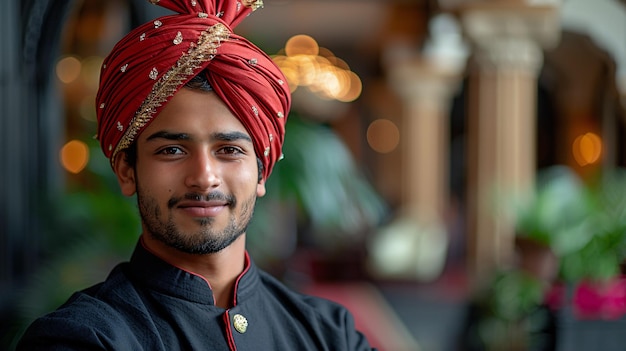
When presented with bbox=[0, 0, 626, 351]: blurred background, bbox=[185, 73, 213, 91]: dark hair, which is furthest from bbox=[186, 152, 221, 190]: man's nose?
bbox=[0, 0, 626, 351]: blurred background

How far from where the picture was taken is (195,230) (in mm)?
1292

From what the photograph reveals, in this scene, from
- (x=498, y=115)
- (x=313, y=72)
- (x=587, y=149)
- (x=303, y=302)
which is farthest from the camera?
(x=587, y=149)

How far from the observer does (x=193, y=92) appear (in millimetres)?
1287

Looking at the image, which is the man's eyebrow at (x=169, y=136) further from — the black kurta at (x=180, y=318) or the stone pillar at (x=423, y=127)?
the stone pillar at (x=423, y=127)

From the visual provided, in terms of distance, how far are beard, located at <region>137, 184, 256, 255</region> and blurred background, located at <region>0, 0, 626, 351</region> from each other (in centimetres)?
185

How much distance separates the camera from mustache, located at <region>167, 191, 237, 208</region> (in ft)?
4.15

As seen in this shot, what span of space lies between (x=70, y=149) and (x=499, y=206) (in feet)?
9.84

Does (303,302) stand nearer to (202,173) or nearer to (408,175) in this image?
(202,173)

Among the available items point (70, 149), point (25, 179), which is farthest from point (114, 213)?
point (70, 149)

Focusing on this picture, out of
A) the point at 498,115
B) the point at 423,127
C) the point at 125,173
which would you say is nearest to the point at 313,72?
the point at 498,115

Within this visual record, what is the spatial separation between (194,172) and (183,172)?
2 centimetres

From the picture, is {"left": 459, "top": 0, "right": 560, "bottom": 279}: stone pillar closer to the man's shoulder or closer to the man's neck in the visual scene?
the man's shoulder

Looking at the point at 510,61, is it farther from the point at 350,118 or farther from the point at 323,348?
the point at 350,118

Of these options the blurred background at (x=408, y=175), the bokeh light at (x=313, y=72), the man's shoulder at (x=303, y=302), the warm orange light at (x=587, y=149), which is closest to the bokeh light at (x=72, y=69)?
the blurred background at (x=408, y=175)
